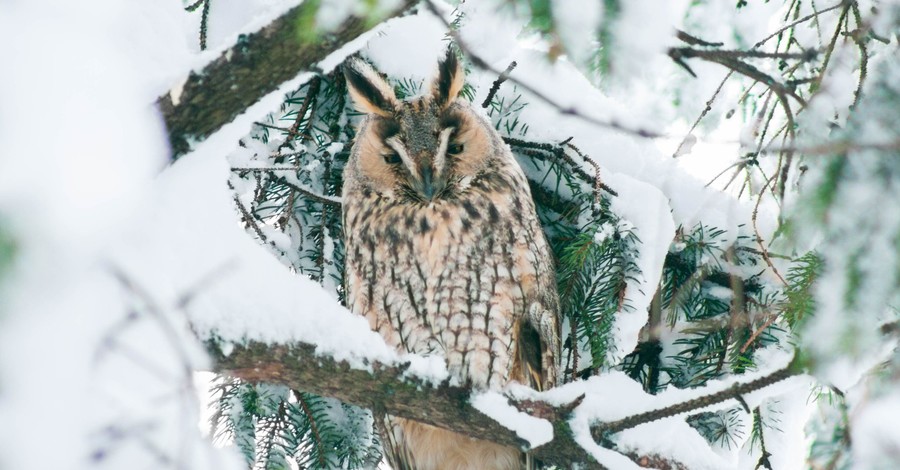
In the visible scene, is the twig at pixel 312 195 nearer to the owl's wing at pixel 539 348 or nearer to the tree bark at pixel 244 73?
the owl's wing at pixel 539 348

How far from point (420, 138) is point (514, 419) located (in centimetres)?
87

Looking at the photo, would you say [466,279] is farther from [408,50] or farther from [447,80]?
[408,50]

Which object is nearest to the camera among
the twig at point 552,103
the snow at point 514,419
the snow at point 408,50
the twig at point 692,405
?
the twig at point 552,103

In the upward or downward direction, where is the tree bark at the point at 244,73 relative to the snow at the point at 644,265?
downward

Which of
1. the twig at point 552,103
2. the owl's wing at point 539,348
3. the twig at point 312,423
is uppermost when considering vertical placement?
the owl's wing at point 539,348

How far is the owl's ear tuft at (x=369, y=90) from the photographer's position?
2.23m

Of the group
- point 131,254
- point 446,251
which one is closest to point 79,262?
point 131,254

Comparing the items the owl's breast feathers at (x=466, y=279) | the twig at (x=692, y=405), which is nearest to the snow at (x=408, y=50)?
the owl's breast feathers at (x=466, y=279)

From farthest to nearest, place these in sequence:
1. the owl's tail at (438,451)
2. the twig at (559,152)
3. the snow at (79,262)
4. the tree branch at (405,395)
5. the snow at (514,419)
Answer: the owl's tail at (438,451) < the twig at (559,152) < the snow at (514,419) < the tree branch at (405,395) < the snow at (79,262)

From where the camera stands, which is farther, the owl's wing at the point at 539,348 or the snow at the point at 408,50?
the snow at the point at 408,50

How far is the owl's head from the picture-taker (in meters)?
2.18

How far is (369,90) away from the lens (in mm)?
2248

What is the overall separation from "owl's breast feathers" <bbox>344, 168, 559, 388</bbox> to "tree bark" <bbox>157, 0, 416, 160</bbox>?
3.64 ft

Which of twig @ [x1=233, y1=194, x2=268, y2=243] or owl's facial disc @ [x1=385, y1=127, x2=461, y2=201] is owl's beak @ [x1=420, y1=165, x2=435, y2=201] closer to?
owl's facial disc @ [x1=385, y1=127, x2=461, y2=201]
